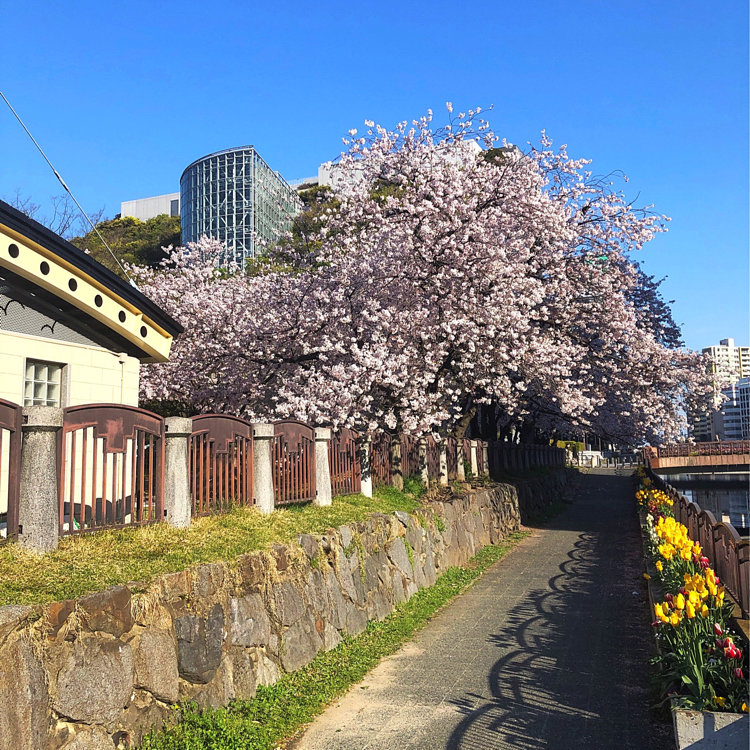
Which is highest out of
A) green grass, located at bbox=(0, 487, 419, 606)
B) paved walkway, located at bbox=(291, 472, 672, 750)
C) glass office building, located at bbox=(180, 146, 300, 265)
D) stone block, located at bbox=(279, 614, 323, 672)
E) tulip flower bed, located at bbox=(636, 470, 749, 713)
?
glass office building, located at bbox=(180, 146, 300, 265)

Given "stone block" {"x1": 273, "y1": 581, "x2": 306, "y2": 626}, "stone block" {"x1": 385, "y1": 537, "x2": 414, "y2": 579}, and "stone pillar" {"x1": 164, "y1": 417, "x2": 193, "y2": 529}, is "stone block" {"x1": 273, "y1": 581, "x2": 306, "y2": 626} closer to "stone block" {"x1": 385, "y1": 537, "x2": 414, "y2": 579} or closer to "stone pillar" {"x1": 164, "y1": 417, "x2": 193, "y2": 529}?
"stone pillar" {"x1": 164, "y1": 417, "x2": 193, "y2": 529}

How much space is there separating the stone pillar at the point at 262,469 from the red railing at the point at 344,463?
95.1 inches

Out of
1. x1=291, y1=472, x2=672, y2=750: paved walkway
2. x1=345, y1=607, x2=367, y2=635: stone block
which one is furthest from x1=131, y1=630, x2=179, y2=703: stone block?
x1=345, y1=607, x2=367, y2=635: stone block

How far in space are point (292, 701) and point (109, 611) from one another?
2.53 meters

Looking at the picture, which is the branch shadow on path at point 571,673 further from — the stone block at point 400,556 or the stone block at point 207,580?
the stone block at point 207,580

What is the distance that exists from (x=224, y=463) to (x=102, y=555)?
2682 mm

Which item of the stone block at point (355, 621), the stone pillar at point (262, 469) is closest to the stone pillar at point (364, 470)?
the stone block at point (355, 621)

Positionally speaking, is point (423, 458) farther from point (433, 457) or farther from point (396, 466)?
point (396, 466)

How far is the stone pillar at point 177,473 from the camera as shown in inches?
312

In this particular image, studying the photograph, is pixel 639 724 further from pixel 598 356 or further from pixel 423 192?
pixel 598 356

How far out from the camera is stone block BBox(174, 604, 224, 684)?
614cm

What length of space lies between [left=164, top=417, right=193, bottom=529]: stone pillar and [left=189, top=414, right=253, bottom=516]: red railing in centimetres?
29

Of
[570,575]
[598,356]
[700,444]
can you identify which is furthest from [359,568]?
[700,444]

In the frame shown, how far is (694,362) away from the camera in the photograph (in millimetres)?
24094
